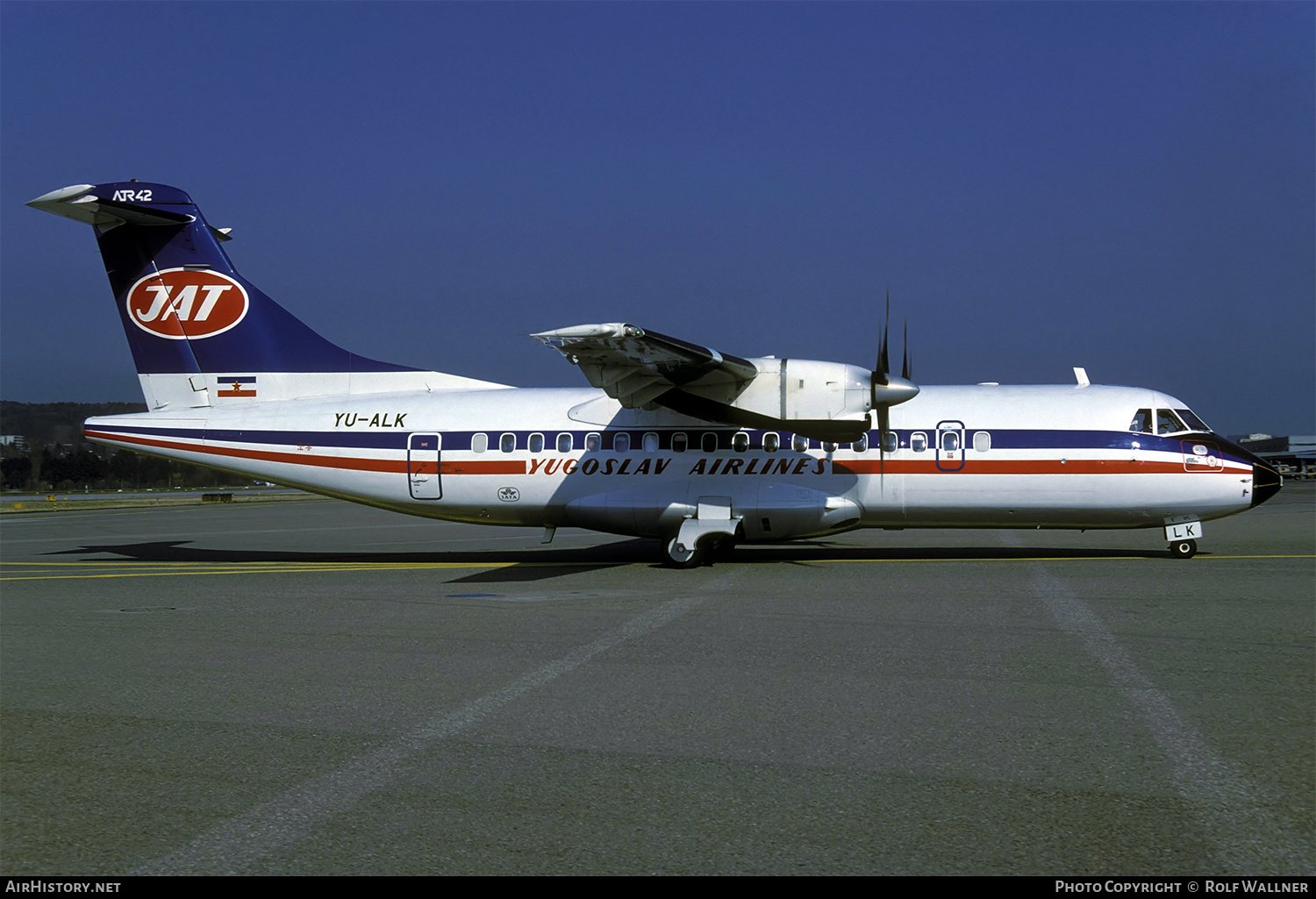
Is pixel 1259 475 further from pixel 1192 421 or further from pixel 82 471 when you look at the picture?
pixel 82 471

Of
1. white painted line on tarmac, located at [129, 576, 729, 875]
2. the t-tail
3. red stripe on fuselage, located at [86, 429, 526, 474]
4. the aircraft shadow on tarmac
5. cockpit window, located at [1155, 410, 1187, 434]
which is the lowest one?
white painted line on tarmac, located at [129, 576, 729, 875]

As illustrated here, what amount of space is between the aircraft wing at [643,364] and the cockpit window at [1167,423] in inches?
277

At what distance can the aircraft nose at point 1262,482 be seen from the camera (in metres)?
15.8

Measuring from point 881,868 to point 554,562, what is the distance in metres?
13.6

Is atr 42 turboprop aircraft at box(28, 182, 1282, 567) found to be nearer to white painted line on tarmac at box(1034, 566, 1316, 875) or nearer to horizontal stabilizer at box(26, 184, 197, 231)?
horizontal stabilizer at box(26, 184, 197, 231)

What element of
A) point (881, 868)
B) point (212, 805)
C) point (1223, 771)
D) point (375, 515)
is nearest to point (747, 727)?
point (881, 868)

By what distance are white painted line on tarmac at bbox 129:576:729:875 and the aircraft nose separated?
13.7 metres

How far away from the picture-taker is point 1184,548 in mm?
16172

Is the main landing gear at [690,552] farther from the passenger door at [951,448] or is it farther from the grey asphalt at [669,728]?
the passenger door at [951,448]

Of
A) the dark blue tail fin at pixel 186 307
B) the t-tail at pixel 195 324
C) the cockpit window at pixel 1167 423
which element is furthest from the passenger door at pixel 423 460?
the cockpit window at pixel 1167 423

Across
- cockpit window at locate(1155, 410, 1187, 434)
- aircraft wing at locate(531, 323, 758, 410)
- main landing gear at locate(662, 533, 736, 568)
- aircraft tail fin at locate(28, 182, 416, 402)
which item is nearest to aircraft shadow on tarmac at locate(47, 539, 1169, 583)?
main landing gear at locate(662, 533, 736, 568)

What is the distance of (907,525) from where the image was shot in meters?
16.6

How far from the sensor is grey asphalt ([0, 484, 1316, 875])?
4180 millimetres

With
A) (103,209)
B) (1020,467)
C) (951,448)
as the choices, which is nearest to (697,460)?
(951,448)
